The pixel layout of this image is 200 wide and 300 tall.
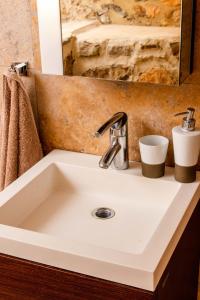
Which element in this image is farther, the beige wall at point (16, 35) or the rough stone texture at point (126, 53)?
the beige wall at point (16, 35)

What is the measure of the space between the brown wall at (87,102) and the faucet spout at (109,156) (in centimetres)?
9

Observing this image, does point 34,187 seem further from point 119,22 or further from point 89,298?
point 119,22

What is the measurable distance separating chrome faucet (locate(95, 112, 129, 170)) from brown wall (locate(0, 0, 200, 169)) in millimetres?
64

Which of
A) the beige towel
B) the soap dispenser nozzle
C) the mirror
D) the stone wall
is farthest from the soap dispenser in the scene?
the beige towel

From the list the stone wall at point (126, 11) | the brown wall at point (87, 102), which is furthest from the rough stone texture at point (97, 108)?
the stone wall at point (126, 11)

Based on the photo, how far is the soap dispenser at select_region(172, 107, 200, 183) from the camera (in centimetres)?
136

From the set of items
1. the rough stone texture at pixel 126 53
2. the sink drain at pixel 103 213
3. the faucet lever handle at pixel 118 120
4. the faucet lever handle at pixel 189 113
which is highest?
the rough stone texture at pixel 126 53

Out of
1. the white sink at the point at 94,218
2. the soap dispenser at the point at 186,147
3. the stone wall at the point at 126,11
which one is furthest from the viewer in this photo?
the soap dispenser at the point at 186,147

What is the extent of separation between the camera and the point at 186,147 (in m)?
1.37

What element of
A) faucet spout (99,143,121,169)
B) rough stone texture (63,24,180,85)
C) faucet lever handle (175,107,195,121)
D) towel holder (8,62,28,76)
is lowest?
faucet spout (99,143,121,169)

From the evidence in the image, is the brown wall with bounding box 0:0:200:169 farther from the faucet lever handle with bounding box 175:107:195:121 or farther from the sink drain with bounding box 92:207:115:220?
the sink drain with bounding box 92:207:115:220

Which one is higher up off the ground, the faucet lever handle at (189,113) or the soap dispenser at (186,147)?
the faucet lever handle at (189,113)

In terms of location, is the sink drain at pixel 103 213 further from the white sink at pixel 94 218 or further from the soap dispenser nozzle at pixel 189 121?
the soap dispenser nozzle at pixel 189 121

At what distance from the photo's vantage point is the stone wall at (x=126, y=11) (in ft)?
4.13
